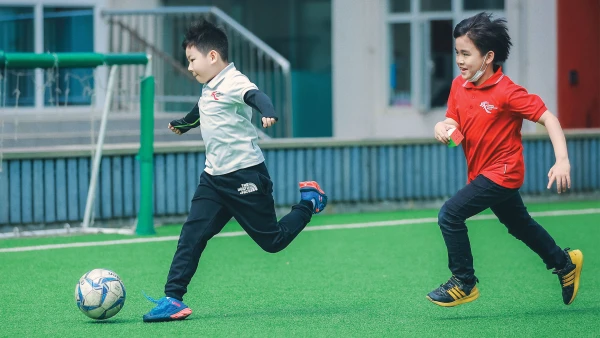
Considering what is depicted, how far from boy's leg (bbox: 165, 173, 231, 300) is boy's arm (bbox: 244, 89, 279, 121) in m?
0.56

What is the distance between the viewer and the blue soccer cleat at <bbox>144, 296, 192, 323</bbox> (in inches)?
243

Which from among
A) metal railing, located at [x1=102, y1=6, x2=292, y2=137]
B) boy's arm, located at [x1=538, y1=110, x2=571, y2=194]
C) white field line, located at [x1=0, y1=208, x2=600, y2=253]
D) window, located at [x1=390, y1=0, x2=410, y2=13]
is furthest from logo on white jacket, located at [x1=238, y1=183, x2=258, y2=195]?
window, located at [x1=390, y1=0, x2=410, y2=13]

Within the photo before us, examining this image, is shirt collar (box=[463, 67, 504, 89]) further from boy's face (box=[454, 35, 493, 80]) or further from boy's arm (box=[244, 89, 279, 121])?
boy's arm (box=[244, 89, 279, 121])

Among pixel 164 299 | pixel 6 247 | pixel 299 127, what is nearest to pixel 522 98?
pixel 164 299

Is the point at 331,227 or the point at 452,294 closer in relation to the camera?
the point at 452,294

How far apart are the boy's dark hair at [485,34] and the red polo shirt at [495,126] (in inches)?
5.6

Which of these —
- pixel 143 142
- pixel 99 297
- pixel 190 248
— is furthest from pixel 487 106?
pixel 143 142

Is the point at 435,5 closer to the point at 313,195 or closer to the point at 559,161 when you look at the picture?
the point at 313,195

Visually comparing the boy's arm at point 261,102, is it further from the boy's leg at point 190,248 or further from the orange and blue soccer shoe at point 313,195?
the orange and blue soccer shoe at point 313,195

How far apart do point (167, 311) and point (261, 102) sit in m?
1.25

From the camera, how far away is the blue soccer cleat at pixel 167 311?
618cm

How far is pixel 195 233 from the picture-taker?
6336 millimetres

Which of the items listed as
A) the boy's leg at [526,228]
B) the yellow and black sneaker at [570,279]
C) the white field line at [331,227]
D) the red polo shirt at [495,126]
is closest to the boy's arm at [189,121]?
the red polo shirt at [495,126]

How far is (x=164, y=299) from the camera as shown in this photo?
622cm
